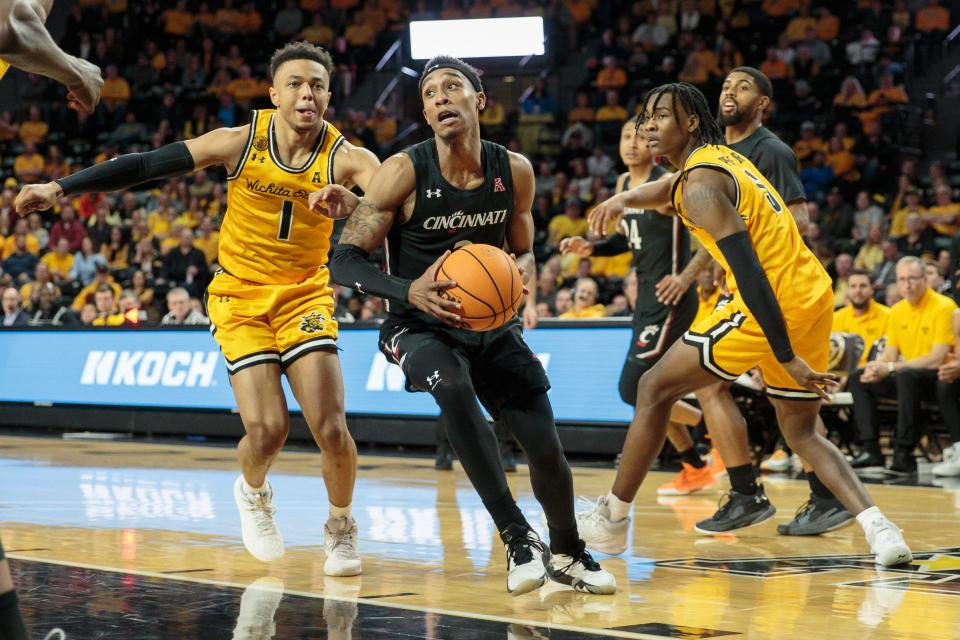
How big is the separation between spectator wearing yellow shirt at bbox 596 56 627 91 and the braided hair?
1495 cm

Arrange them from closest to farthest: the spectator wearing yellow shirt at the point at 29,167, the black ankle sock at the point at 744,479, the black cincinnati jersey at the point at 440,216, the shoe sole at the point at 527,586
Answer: the shoe sole at the point at 527,586 < the black cincinnati jersey at the point at 440,216 < the black ankle sock at the point at 744,479 < the spectator wearing yellow shirt at the point at 29,167

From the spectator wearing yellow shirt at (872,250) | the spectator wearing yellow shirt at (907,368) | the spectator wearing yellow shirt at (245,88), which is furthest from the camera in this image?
the spectator wearing yellow shirt at (245,88)

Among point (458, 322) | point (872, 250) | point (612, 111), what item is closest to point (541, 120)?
point (612, 111)

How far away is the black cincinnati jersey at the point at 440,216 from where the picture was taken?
4926mm

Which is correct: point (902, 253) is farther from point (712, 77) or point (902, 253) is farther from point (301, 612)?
point (301, 612)

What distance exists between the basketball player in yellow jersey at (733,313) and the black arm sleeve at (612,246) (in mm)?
2217

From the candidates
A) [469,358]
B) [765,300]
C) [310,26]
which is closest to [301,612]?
[469,358]

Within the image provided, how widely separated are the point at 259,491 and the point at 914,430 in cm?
617

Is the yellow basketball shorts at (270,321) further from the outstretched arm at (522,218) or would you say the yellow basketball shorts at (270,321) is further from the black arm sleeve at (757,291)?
the black arm sleeve at (757,291)

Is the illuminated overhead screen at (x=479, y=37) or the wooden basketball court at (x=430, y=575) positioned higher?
the illuminated overhead screen at (x=479, y=37)

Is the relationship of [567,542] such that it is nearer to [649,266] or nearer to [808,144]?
[649,266]

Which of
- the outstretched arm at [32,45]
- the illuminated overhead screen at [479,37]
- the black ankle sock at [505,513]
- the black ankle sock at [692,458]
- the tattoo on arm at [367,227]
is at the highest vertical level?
the illuminated overhead screen at [479,37]

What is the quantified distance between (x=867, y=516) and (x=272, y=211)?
2.80 m

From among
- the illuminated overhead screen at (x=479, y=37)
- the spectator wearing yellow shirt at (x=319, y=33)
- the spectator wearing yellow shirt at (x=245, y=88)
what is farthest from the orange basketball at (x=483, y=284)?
the spectator wearing yellow shirt at (x=319, y=33)
